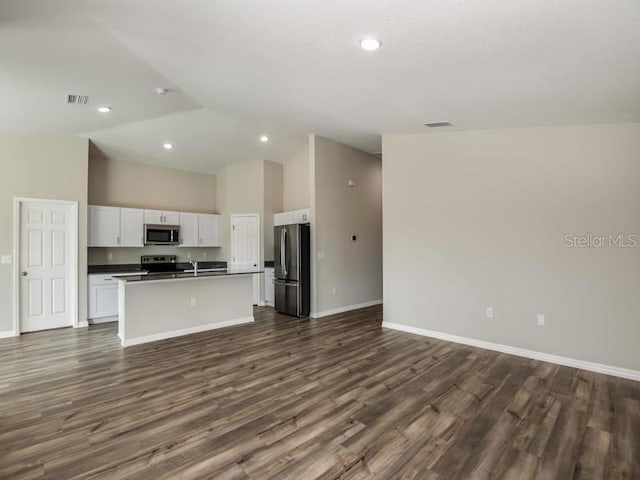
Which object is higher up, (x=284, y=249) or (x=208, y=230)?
(x=208, y=230)

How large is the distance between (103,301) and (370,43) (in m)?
5.84

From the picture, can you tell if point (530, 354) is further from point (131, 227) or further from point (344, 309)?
point (131, 227)

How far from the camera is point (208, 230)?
7.60 metres

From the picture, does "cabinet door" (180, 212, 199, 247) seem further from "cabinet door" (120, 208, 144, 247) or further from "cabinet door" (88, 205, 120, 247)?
"cabinet door" (88, 205, 120, 247)

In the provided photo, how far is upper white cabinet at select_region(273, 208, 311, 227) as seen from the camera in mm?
6338

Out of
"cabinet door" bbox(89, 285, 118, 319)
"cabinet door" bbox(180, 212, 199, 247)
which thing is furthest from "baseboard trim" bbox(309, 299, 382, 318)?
"cabinet door" bbox(89, 285, 118, 319)

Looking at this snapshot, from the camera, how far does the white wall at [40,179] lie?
4918 millimetres

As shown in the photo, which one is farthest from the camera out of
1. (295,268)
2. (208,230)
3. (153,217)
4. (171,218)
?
(208,230)

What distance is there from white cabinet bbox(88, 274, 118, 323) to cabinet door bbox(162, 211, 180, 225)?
1565 millimetres

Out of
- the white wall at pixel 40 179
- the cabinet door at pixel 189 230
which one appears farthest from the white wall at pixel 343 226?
the white wall at pixel 40 179

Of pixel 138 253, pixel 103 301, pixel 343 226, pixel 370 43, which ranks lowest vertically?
pixel 103 301

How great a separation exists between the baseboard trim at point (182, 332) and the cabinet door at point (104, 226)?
7.61 ft

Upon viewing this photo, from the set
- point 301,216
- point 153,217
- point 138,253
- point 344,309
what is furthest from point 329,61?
point 138,253

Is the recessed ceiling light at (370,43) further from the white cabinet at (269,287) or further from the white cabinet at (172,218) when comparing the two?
the white cabinet at (172,218)
